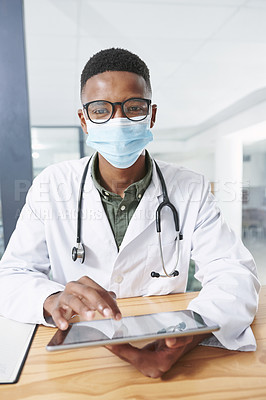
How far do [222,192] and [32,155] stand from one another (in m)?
1.18

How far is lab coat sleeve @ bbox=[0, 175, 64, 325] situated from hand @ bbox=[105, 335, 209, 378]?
0.27 m

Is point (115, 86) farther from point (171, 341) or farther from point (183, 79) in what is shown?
point (183, 79)

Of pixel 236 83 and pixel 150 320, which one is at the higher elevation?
pixel 236 83

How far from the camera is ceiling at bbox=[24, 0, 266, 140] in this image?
5.02 ft

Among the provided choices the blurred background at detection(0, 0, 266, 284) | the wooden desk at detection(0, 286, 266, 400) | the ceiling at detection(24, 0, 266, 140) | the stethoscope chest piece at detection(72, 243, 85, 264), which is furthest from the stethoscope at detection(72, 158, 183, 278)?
the ceiling at detection(24, 0, 266, 140)

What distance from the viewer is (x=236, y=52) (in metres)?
1.75

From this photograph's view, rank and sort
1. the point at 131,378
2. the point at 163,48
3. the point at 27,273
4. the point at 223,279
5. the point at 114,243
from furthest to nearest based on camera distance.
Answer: the point at 163,48 < the point at 114,243 < the point at 27,273 < the point at 223,279 < the point at 131,378

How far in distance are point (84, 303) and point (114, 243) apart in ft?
1.26

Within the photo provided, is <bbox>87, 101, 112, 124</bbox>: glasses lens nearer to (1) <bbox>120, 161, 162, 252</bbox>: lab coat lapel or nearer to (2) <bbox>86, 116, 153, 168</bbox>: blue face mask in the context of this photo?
(2) <bbox>86, 116, 153, 168</bbox>: blue face mask

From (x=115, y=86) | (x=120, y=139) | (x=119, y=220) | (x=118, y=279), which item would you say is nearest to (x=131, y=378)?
(x=118, y=279)

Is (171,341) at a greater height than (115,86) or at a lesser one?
lesser

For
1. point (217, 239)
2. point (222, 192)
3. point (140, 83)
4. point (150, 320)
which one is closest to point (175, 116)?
point (222, 192)

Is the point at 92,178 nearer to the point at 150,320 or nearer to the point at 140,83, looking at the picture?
the point at 140,83

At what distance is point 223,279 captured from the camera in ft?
2.78
